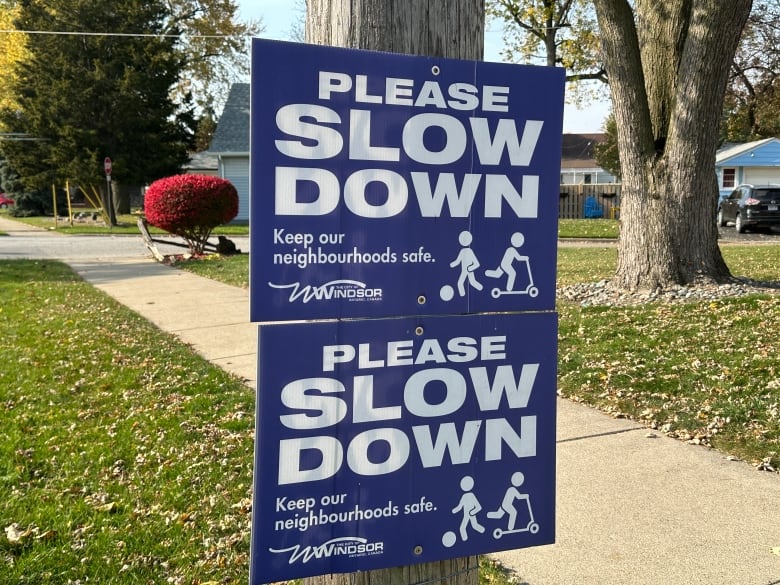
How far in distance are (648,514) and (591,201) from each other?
32.0m

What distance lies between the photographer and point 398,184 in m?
2.01

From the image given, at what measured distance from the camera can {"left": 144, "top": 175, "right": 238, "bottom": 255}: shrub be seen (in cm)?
1655

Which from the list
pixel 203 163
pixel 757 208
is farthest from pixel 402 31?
pixel 203 163

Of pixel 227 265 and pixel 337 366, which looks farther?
pixel 227 265

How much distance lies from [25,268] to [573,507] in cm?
1405

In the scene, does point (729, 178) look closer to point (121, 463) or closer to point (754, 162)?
point (754, 162)

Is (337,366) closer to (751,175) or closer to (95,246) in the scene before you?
(95,246)

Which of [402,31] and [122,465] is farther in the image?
[122,465]

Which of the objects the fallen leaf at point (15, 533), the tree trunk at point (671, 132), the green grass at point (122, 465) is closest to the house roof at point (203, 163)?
the tree trunk at point (671, 132)

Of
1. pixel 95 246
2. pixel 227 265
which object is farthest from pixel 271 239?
pixel 95 246

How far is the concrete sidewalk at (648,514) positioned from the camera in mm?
3252

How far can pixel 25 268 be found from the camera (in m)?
15.2

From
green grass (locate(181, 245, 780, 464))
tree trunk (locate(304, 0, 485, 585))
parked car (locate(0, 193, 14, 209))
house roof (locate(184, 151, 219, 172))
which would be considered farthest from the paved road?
parked car (locate(0, 193, 14, 209))

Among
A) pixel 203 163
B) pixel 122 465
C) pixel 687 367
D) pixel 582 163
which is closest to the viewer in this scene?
pixel 122 465
